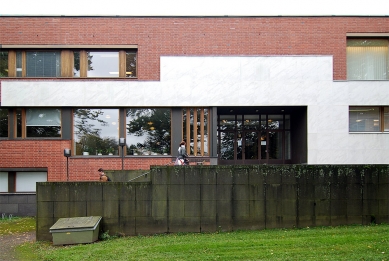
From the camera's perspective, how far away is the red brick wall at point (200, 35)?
2130 cm

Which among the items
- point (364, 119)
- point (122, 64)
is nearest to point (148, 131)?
point (122, 64)

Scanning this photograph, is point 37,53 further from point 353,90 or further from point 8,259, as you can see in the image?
point 353,90

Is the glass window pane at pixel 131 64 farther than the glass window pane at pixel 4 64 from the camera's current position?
Result: No

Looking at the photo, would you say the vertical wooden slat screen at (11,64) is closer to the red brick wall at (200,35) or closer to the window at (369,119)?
the red brick wall at (200,35)

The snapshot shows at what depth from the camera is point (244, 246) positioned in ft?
36.6

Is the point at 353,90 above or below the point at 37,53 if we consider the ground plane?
below

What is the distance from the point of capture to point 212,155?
69.6 ft

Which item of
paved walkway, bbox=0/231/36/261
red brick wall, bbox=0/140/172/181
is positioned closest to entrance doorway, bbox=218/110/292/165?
red brick wall, bbox=0/140/172/181

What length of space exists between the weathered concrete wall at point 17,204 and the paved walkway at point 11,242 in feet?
19.4

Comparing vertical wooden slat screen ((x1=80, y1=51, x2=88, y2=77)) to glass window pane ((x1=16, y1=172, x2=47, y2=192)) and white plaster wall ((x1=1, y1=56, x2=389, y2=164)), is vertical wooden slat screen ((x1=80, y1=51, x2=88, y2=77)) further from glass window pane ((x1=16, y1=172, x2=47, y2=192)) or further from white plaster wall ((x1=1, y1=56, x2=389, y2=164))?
glass window pane ((x1=16, y1=172, x2=47, y2=192))

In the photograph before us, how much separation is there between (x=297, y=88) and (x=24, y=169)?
1420 cm

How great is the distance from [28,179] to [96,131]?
4250 millimetres

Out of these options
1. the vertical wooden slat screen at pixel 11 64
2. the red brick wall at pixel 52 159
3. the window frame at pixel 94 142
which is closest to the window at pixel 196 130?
the red brick wall at pixel 52 159

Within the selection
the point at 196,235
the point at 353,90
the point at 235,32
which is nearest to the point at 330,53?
the point at 353,90
